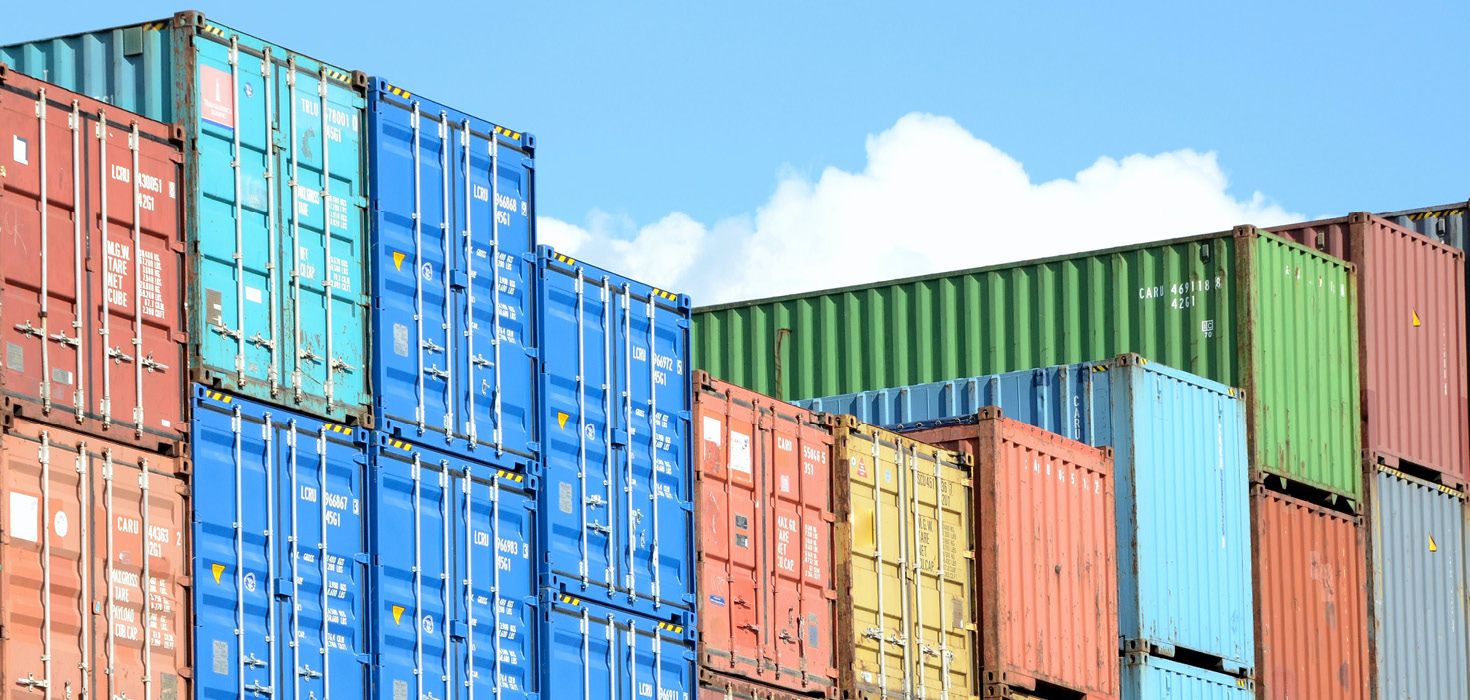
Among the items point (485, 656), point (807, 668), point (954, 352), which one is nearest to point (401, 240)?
point (485, 656)

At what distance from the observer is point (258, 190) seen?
2400 centimetres

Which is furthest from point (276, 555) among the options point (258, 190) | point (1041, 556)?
point (1041, 556)

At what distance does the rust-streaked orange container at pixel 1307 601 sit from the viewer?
3522cm

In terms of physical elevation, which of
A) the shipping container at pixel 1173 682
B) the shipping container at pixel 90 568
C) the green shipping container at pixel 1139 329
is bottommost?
the shipping container at pixel 90 568

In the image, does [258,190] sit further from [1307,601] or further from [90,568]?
[1307,601]

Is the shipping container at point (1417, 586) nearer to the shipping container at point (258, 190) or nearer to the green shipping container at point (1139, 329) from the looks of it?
the green shipping container at point (1139, 329)

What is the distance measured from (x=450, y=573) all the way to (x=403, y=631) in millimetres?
865

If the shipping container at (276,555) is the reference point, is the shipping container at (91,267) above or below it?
above

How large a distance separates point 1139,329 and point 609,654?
12.5m

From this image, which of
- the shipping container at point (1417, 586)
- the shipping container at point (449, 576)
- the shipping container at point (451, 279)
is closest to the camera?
the shipping container at point (449, 576)

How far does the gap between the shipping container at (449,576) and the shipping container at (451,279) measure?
298 mm

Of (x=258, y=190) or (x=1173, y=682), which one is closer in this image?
(x=258, y=190)

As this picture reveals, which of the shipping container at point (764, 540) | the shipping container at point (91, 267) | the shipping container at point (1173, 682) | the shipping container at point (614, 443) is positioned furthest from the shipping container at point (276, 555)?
the shipping container at point (1173, 682)

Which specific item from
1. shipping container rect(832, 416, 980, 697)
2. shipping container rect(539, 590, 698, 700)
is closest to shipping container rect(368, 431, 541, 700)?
shipping container rect(539, 590, 698, 700)
